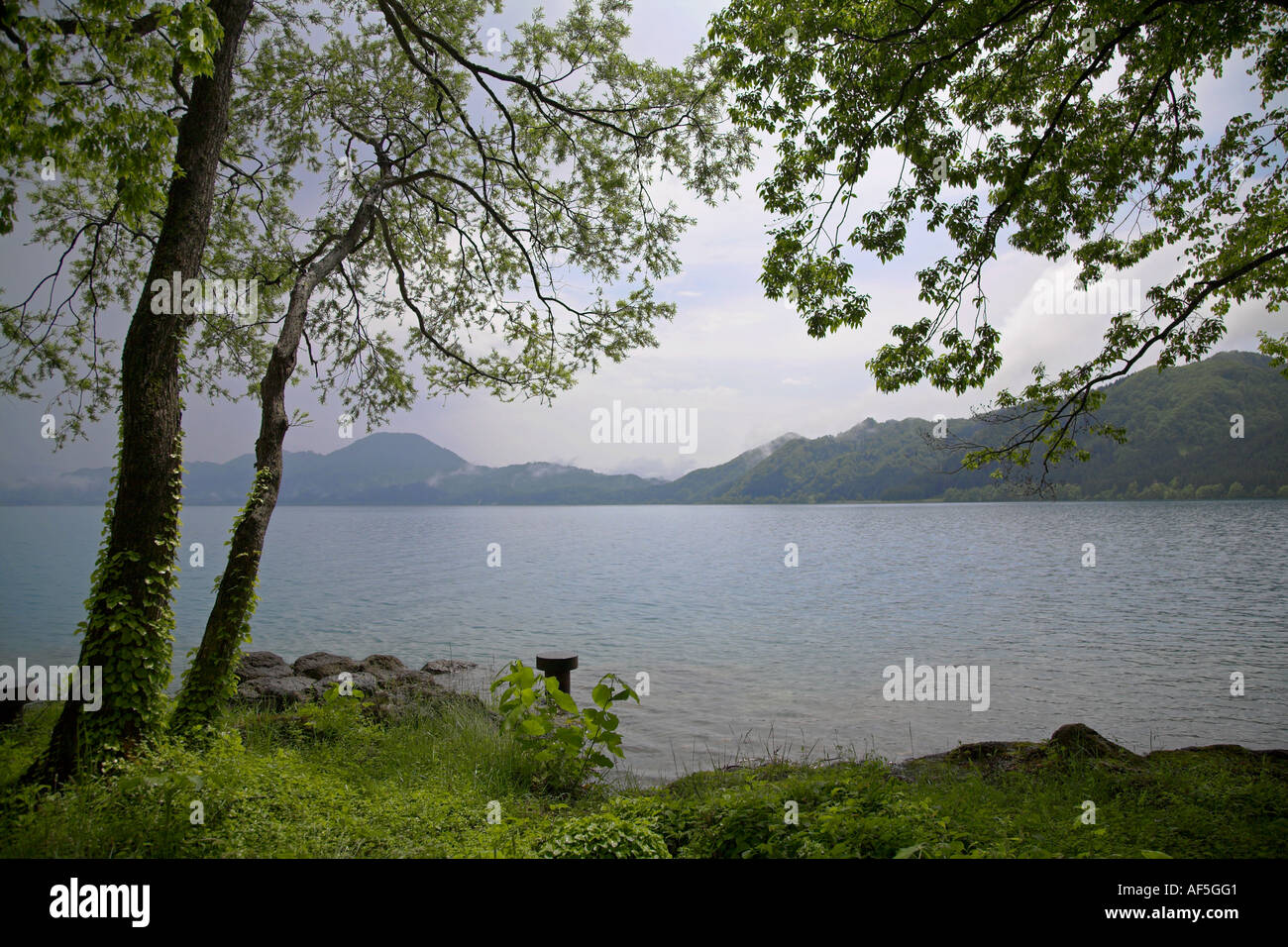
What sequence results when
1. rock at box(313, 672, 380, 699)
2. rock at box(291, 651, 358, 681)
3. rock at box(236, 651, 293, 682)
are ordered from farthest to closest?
rock at box(291, 651, 358, 681), rock at box(236, 651, 293, 682), rock at box(313, 672, 380, 699)

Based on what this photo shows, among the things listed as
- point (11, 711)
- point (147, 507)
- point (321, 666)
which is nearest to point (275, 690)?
point (11, 711)

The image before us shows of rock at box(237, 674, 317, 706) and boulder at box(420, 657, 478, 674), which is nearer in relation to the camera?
rock at box(237, 674, 317, 706)

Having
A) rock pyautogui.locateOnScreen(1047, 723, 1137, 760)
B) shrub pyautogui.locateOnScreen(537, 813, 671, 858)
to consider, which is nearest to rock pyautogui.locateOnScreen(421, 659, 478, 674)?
shrub pyautogui.locateOnScreen(537, 813, 671, 858)

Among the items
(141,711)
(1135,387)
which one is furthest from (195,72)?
(1135,387)

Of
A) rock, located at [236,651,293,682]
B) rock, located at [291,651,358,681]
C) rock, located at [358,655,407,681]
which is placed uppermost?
rock, located at [236,651,293,682]

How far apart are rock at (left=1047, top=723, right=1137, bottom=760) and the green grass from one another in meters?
0.43

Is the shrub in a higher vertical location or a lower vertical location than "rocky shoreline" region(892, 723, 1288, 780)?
higher

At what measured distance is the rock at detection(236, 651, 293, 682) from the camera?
14041 millimetres

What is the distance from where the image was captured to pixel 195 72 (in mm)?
5633

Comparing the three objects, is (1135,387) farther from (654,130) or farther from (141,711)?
(141,711)

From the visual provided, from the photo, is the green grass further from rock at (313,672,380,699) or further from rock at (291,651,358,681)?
rock at (291,651,358,681)

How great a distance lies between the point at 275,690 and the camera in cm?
1220

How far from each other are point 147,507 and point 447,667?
39.7 feet

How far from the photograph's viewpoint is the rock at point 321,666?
15656 mm
